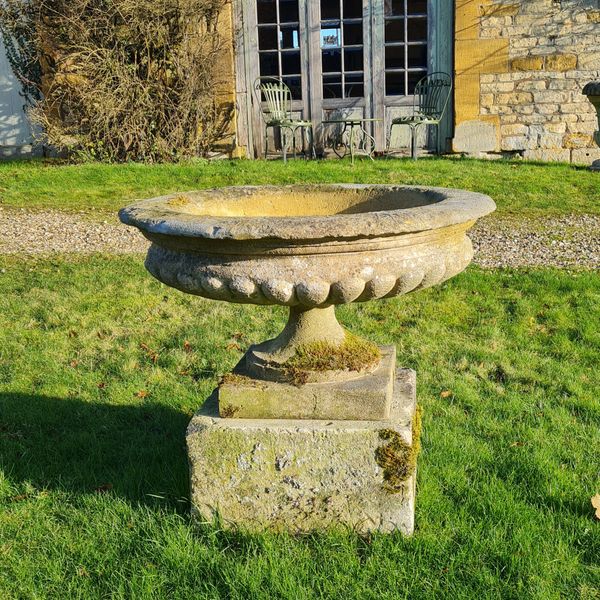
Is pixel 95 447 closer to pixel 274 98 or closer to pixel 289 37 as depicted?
pixel 274 98

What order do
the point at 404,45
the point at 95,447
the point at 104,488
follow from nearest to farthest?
the point at 104,488 < the point at 95,447 < the point at 404,45

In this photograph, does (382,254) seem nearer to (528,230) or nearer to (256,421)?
(256,421)

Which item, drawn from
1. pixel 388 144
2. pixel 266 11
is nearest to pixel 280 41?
pixel 266 11

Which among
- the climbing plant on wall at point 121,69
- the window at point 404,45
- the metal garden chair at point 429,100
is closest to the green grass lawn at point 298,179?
the climbing plant on wall at point 121,69

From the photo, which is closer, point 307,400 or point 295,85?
point 307,400

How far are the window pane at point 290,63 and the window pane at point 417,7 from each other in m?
1.81

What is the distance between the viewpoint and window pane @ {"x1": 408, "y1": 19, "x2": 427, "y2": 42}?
11.2 metres

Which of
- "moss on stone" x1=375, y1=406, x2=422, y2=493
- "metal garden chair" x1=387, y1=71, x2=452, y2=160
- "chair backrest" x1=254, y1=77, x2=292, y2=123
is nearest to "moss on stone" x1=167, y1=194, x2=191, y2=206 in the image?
"moss on stone" x1=375, y1=406, x2=422, y2=493

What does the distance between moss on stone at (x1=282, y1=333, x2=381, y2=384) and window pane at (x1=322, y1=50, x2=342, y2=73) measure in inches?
366

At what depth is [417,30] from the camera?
37.0 ft

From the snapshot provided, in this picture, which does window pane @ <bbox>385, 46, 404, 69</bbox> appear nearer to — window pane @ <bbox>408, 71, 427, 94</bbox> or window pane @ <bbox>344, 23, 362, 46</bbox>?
window pane @ <bbox>408, 71, 427, 94</bbox>

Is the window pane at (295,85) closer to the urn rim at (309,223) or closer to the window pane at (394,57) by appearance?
the window pane at (394,57)

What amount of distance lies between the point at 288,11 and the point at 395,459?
10045mm

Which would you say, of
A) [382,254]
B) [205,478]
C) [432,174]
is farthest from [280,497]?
[432,174]
